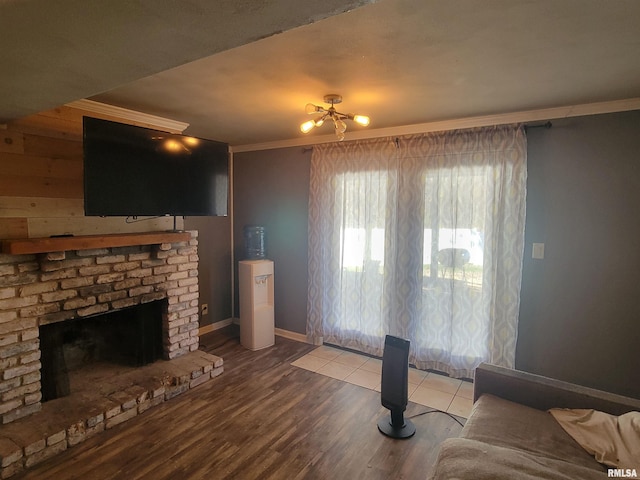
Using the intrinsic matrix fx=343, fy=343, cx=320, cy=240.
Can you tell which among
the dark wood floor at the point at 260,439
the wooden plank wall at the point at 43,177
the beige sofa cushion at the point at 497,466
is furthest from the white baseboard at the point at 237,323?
the beige sofa cushion at the point at 497,466

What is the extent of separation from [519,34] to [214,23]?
1329mm

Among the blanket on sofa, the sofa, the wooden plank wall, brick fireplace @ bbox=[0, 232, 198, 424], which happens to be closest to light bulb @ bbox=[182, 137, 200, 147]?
the wooden plank wall

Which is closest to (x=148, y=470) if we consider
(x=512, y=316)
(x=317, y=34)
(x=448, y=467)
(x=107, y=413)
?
(x=107, y=413)

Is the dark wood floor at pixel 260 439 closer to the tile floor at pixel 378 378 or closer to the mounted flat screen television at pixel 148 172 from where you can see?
the tile floor at pixel 378 378

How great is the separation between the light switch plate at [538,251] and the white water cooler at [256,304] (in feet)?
8.50

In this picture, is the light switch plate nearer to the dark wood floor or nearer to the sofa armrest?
the sofa armrest

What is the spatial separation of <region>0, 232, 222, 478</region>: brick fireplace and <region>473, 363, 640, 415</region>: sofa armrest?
7.58 feet

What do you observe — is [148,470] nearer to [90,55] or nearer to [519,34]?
[90,55]

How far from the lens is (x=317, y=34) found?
1.51m

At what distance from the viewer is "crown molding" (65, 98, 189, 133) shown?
2.53 meters

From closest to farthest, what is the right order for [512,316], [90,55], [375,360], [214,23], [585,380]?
1. [214,23]
2. [90,55]
3. [585,380]
4. [512,316]
5. [375,360]

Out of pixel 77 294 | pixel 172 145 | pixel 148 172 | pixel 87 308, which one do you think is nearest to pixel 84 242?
pixel 77 294

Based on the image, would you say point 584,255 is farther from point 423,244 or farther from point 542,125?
point 423,244

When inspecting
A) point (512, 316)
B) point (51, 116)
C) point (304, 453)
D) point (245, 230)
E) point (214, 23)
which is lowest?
point (304, 453)
